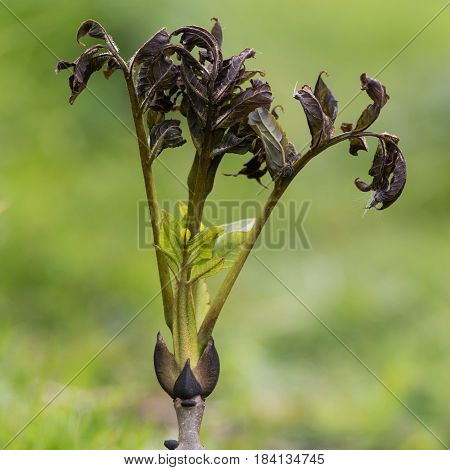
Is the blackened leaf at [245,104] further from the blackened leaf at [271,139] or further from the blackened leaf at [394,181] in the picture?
the blackened leaf at [394,181]

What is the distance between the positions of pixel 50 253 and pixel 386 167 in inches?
82.2

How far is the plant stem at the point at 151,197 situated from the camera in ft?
3.02

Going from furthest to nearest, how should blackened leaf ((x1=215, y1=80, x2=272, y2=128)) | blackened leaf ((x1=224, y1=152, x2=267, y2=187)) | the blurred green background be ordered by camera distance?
the blurred green background
blackened leaf ((x1=224, y1=152, x2=267, y2=187))
blackened leaf ((x1=215, y1=80, x2=272, y2=128))

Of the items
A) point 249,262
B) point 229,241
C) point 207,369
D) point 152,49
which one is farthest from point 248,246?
point 249,262

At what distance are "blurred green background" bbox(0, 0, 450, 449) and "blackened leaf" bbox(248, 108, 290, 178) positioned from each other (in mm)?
836

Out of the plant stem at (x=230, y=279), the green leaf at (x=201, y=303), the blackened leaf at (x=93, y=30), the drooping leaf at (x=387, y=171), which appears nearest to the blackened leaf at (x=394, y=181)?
the drooping leaf at (x=387, y=171)

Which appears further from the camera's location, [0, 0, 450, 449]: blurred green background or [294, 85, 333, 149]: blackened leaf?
[0, 0, 450, 449]: blurred green background

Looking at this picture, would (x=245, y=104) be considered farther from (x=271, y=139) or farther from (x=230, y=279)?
(x=230, y=279)

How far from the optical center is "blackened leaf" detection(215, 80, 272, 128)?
0.90 meters

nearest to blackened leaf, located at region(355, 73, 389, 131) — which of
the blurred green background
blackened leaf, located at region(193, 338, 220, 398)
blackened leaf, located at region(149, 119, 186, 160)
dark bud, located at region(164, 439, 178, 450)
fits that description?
blackened leaf, located at region(149, 119, 186, 160)

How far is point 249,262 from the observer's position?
3.19 metres

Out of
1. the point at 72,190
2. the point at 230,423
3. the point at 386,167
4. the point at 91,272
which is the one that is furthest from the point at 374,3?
the point at 386,167

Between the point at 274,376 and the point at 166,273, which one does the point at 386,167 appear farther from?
the point at 274,376

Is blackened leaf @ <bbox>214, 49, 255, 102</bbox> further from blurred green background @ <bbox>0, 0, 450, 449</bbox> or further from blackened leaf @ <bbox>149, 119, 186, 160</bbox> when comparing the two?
blurred green background @ <bbox>0, 0, 450, 449</bbox>
